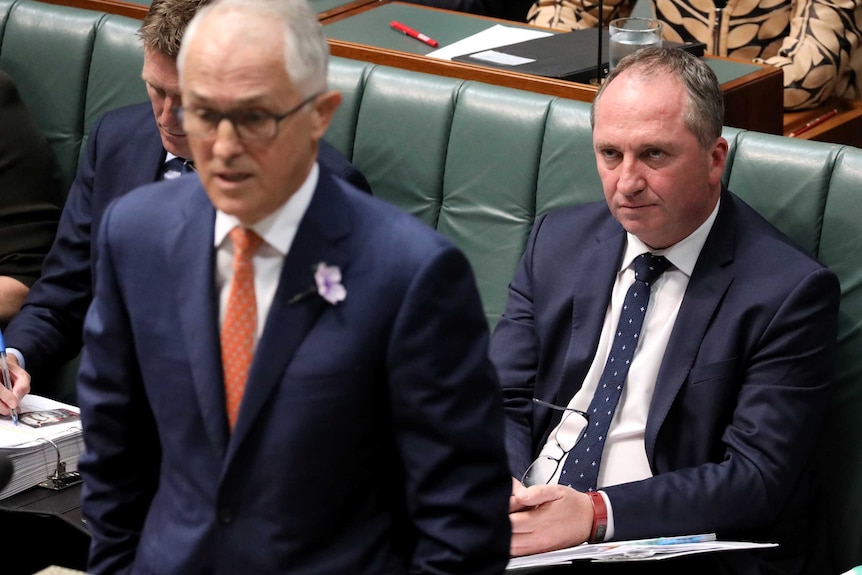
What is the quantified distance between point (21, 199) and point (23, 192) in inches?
0.8

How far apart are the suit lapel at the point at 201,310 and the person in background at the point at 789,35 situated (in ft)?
7.42

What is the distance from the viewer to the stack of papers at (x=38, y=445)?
7.13 feet

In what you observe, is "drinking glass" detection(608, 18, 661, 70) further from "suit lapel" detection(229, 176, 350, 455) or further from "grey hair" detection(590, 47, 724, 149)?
"suit lapel" detection(229, 176, 350, 455)

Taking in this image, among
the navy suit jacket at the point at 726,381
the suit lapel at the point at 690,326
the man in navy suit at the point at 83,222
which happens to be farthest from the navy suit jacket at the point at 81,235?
the suit lapel at the point at 690,326

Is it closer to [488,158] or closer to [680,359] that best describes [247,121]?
[680,359]

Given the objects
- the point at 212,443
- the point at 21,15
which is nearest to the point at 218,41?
the point at 212,443

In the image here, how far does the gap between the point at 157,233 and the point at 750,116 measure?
1790mm

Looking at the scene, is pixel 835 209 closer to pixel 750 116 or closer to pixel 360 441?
pixel 750 116

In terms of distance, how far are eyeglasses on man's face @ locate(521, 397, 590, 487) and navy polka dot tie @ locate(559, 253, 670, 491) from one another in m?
0.02

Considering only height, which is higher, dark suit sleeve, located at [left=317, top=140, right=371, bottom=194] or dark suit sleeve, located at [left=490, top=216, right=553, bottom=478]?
dark suit sleeve, located at [left=317, top=140, right=371, bottom=194]

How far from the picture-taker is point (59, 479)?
220 cm

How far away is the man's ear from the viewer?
1.23m

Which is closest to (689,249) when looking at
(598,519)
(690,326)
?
(690,326)

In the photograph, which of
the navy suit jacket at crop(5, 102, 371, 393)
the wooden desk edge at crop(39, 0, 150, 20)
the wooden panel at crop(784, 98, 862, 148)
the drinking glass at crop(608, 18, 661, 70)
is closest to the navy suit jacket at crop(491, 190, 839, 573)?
the drinking glass at crop(608, 18, 661, 70)
